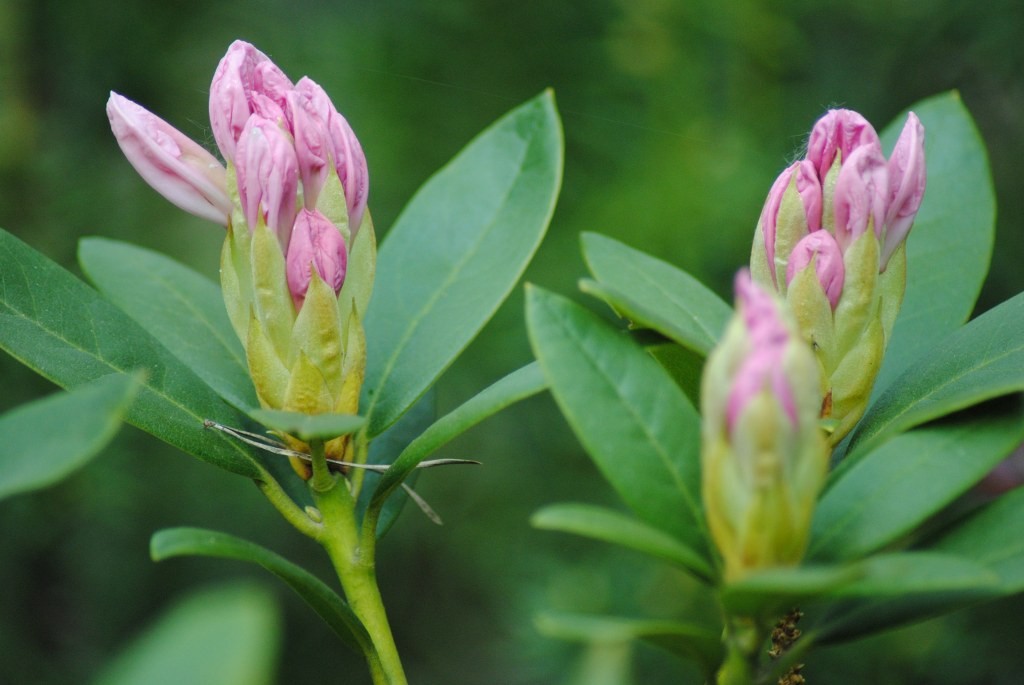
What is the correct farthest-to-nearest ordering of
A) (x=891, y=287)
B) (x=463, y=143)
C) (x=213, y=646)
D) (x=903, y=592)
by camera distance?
(x=463, y=143), (x=891, y=287), (x=903, y=592), (x=213, y=646)

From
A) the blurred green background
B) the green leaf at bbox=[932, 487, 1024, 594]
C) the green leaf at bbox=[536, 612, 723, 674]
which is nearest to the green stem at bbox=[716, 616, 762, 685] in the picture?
the green leaf at bbox=[536, 612, 723, 674]

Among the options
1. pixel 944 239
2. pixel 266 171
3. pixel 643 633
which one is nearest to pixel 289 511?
pixel 266 171

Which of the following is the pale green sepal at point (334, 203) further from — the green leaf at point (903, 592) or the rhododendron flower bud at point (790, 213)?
the green leaf at point (903, 592)

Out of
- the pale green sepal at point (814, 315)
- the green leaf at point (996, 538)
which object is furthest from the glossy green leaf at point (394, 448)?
the green leaf at point (996, 538)

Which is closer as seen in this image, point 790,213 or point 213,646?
point 213,646

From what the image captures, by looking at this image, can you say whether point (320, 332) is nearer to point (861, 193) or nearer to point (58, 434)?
point (58, 434)
